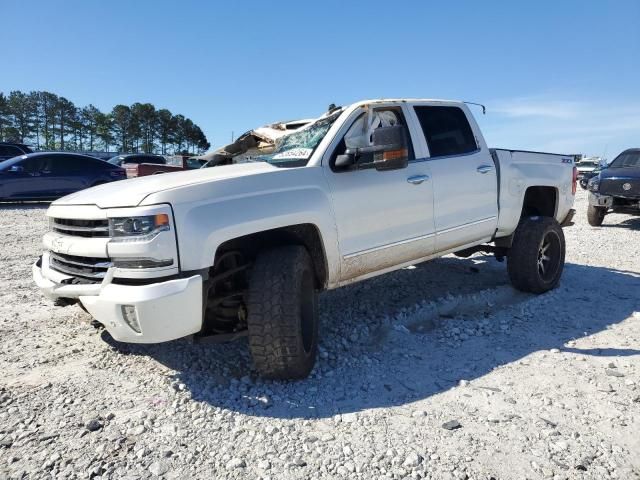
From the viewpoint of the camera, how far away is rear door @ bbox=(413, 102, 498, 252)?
4199 mm

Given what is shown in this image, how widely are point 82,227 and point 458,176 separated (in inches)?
121

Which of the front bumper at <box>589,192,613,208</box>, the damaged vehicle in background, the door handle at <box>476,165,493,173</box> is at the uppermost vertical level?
the damaged vehicle in background

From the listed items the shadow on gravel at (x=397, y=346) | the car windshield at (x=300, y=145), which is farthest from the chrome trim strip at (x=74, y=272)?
the car windshield at (x=300, y=145)

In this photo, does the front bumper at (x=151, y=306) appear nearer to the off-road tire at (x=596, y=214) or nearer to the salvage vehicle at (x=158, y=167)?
the salvage vehicle at (x=158, y=167)

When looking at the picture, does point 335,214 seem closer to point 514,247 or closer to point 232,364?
point 232,364

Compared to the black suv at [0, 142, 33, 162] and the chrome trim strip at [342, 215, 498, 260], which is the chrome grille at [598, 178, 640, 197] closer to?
the chrome trim strip at [342, 215, 498, 260]

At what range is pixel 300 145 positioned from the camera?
3.65 m

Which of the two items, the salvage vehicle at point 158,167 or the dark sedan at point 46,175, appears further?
the dark sedan at point 46,175

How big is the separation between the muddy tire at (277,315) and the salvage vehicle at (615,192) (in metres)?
9.67

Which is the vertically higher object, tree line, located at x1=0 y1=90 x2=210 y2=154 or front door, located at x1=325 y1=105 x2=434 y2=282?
tree line, located at x1=0 y1=90 x2=210 y2=154

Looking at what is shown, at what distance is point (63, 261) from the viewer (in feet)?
10.5

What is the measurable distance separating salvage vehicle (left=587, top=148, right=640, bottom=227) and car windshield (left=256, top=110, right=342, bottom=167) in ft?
29.4

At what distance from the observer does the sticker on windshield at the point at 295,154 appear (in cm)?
346

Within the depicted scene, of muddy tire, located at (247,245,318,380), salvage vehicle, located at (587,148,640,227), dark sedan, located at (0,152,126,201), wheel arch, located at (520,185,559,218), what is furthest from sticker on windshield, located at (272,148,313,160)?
dark sedan, located at (0,152,126,201)
